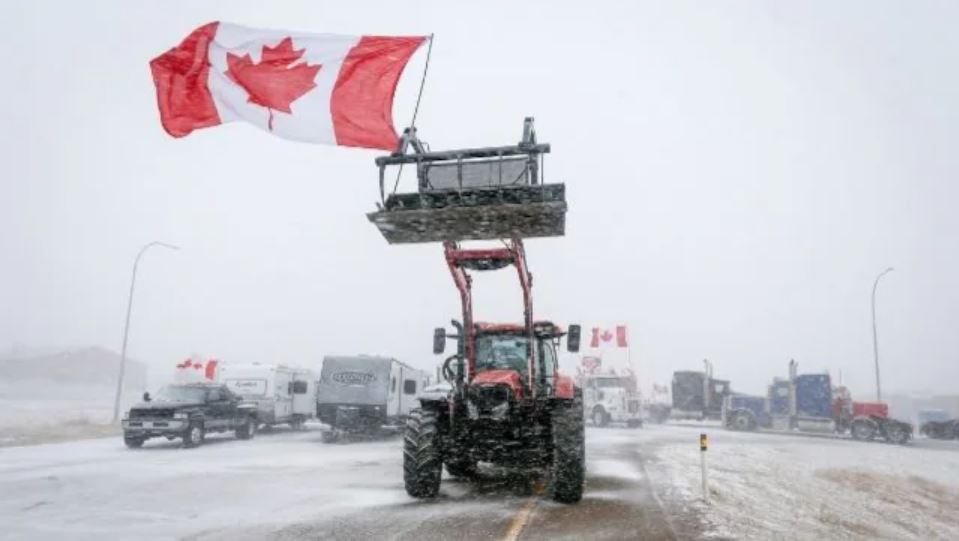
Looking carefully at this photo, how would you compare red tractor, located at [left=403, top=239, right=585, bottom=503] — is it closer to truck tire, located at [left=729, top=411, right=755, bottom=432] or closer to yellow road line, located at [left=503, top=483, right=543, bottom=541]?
yellow road line, located at [left=503, top=483, right=543, bottom=541]

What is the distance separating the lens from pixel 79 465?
13.7 metres

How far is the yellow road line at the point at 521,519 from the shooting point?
7270 mm

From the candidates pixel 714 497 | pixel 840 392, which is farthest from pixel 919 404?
pixel 714 497

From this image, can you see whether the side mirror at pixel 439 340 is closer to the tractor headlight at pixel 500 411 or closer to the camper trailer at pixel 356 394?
the tractor headlight at pixel 500 411

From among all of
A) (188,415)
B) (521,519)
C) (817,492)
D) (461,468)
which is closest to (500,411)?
(521,519)

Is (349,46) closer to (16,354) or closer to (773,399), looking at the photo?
(773,399)

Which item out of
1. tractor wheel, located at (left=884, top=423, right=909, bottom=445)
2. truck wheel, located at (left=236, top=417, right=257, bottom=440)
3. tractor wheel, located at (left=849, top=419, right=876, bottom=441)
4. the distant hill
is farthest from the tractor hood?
the distant hill

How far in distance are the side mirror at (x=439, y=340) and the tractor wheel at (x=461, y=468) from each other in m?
2.03

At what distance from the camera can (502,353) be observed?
11.7m

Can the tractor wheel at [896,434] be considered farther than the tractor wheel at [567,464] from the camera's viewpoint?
Yes

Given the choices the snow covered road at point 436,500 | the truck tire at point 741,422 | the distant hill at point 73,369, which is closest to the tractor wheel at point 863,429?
the truck tire at point 741,422

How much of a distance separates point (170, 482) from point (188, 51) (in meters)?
7.45

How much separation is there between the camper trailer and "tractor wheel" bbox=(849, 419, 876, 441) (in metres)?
21.5

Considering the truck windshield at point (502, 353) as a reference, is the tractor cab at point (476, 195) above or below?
above
